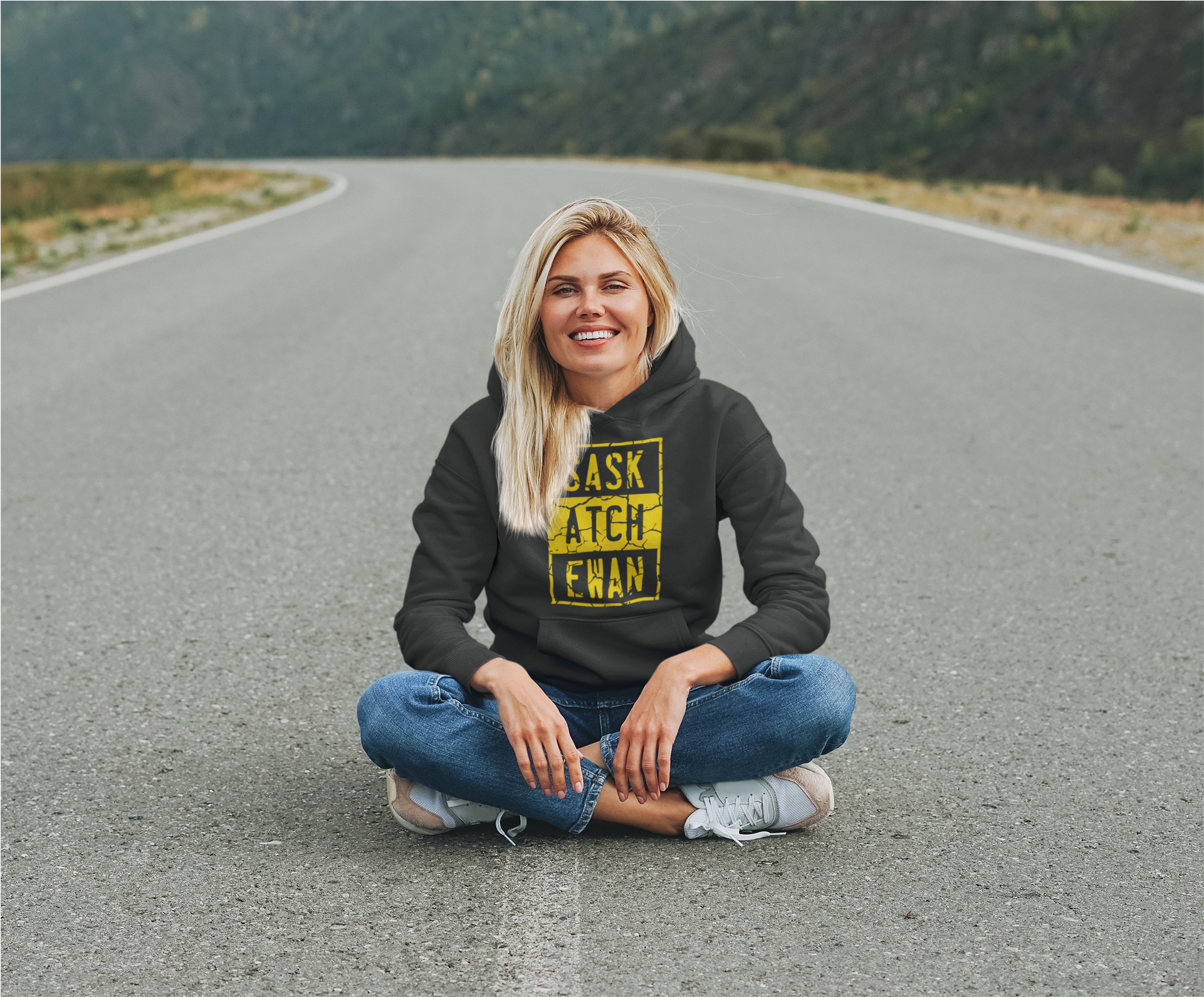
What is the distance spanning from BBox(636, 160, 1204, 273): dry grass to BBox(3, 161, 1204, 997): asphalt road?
15.5 feet

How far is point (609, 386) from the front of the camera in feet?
9.31

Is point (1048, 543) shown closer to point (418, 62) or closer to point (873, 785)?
point (873, 785)

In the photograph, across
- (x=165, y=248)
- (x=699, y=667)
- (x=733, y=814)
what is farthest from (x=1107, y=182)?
(x=699, y=667)

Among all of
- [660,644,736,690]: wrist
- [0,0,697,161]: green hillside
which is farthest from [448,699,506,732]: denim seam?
[0,0,697,161]: green hillside

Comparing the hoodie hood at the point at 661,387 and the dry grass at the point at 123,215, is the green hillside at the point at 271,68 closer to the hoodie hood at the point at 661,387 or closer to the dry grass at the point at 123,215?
the dry grass at the point at 123,215

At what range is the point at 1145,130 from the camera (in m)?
55.6

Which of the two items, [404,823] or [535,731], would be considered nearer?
[535,731]

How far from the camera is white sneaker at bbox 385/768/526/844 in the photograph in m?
2.75

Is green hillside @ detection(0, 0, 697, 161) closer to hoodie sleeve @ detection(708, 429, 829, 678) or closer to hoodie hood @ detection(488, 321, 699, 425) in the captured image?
hoodie hood @ detection(488, 321, 699, 425)

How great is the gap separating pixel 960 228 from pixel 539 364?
12.0 meters

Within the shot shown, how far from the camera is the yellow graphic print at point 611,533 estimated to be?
2746mm

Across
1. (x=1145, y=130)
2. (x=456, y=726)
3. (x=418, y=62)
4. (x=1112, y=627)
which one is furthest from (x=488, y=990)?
(x=418, y=62)

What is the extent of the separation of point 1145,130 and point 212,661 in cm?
5934

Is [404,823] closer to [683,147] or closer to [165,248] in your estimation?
[165,248]
